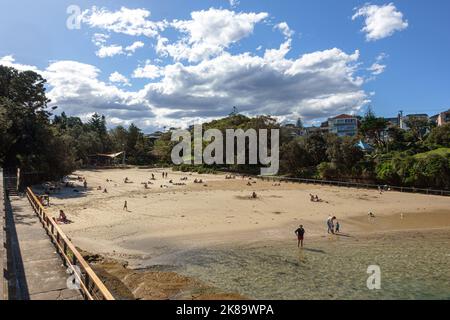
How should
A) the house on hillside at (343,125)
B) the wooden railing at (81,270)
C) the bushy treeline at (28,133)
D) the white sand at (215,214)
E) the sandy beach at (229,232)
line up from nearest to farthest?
the wooden railing at (81,270), the sandy beach at (229,232), the white sand at (215,214), the bushy treeline at (28,133), the house on hillside at (343,125)

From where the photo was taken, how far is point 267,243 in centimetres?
2198

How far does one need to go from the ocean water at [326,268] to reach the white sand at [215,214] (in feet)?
8.55

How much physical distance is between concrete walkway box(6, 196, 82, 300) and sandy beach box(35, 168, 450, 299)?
320 cm

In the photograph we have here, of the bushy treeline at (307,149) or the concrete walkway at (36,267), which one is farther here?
the bushy treeline at (307,149)

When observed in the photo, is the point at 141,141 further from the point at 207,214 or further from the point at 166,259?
the point at 166,259

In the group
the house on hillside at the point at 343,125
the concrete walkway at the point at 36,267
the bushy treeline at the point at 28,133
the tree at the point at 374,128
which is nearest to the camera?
the concrete walkway at the point at 36,267

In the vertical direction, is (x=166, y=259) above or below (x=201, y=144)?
below

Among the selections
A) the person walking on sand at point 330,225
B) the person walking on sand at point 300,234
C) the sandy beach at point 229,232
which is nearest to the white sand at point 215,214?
the sandy beach at point 229,232

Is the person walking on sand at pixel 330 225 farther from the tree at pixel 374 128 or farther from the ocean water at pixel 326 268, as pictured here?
the tree at pixel 374 128

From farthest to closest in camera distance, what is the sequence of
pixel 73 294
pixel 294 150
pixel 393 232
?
pixel 294 150, pixel 393 232, pixel 73 294

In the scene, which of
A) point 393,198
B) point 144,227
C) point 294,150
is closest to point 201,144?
point 294,150

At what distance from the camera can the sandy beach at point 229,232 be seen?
15610mm

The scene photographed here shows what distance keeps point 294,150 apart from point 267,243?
1553 inches

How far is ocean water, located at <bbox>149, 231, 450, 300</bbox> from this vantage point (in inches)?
577
